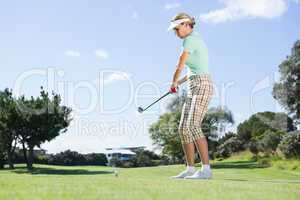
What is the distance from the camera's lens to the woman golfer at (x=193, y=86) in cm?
766

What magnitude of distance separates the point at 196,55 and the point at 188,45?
21 cm

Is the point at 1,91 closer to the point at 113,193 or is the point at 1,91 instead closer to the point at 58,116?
the point at 58,116

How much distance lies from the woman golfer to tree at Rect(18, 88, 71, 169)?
39.5 metres

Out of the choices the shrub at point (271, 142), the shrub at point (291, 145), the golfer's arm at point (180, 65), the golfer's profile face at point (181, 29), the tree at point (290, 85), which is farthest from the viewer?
the shrub at point (271, 142)

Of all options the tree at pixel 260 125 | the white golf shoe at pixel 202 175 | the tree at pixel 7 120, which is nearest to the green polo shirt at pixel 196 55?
the white golf shoe at pixel 202 175

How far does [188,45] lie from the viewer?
7.71 metres

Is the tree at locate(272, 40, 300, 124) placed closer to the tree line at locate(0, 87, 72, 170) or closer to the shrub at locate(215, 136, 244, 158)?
the shrub at locate(215, 136, 244, 158)

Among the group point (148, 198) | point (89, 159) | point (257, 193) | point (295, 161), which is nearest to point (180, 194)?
point (148, 198)

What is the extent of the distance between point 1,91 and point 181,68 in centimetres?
4410

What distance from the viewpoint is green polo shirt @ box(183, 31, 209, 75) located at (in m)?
7.74

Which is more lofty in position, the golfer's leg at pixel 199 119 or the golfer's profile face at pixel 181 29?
the golfer's profile face at pixel 181 29

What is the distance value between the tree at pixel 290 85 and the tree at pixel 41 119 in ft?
63.0

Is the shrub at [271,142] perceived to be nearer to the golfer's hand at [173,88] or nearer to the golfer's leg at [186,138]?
the golfer's leg at [186,138]

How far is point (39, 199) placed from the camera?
4.49 meters
